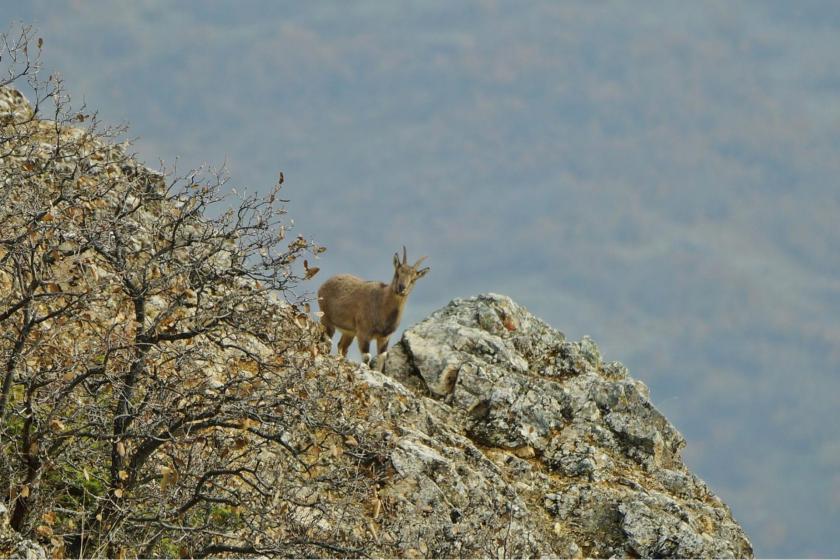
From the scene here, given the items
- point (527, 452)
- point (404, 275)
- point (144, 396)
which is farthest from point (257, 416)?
point (404, 275)

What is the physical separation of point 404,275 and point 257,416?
13.6 m

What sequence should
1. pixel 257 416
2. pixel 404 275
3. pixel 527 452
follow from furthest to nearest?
1. pixel 404 275
2. pixel 527 452
3. pixel 257 416

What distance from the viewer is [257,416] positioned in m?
11.0

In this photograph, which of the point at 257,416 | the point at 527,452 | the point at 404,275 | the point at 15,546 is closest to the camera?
the point at 15,546

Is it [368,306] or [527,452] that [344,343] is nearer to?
[368,306]

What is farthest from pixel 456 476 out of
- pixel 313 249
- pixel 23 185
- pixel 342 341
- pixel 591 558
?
pixel 342 341

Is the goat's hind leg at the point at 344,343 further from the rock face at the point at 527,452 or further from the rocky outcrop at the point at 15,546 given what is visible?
the rocky outcrop at the point at 15,546

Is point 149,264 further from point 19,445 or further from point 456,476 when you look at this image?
point 456,476

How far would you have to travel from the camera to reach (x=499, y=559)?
14859mm

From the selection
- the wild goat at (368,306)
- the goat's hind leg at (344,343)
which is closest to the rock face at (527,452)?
the wild goat at (368,306)

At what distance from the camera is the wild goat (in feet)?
80.9

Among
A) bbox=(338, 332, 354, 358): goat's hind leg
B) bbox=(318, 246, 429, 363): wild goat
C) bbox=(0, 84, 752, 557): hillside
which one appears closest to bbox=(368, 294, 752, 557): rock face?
bbox=(0, 84, 752, 557): hillside

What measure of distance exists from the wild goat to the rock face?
2293 millimetres

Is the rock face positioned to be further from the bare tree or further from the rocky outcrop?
the rocky outcrop
